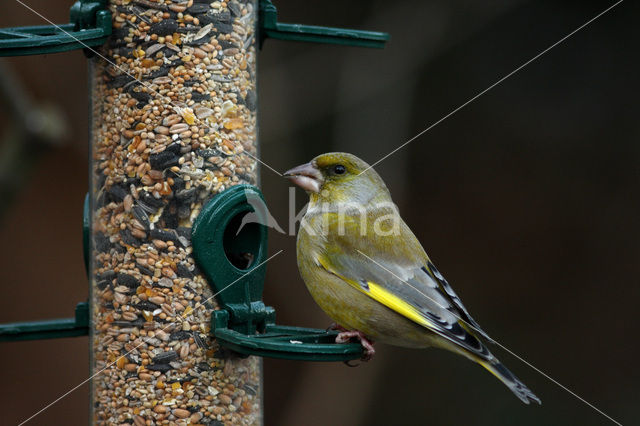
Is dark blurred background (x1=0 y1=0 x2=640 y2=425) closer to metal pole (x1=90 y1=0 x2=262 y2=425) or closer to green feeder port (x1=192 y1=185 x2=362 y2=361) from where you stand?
green feeder port (x1=192 y1=185 x2=362 y2=361)

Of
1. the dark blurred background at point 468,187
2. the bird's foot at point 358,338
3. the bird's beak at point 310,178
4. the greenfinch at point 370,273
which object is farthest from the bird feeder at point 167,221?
the dark blurred background at point 468,187

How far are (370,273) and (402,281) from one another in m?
0.16

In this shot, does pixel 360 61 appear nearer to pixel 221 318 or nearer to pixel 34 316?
pixel 34 316

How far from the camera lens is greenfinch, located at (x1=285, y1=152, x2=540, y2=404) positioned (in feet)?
13.5

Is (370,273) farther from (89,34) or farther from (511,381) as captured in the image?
(89,34)

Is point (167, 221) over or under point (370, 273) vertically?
over

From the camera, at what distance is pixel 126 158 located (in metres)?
3.91

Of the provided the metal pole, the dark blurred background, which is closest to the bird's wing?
the metal pole

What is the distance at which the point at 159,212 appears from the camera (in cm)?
390

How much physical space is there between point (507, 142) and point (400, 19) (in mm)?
1774

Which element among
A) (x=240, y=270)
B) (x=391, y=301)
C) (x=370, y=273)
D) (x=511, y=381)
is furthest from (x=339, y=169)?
(x=511, y=381)

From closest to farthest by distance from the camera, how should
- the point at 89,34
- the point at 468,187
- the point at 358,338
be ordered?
the point at 89,34 → the point at 358,338 → the point at 468,187

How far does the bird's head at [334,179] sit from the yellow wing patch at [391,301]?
502 millimetres

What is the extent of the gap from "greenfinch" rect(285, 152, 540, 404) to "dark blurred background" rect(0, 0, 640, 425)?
9.53 ft
